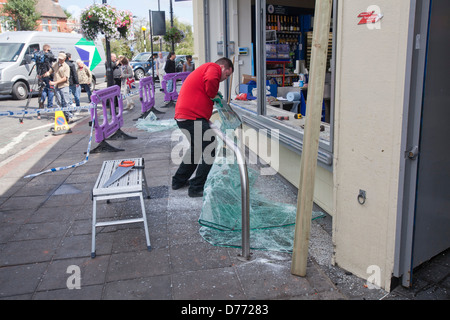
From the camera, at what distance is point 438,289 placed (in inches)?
118

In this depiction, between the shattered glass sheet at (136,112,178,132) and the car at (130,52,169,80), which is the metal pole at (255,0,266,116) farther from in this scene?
the car at (130,52,169,80)

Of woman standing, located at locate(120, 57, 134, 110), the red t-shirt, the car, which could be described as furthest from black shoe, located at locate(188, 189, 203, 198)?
the car

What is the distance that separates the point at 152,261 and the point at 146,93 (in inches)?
334

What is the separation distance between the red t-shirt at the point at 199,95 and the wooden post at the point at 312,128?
2.16 m

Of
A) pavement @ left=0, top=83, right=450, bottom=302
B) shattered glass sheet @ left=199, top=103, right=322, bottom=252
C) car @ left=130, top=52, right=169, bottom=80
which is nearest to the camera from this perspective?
pavement @ left=0, top=83, right=450, bottom=302

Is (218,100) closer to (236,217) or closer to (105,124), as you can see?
(236,217)

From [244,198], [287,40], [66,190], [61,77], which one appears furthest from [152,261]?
[61,77]

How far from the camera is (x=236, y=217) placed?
4.15 meters

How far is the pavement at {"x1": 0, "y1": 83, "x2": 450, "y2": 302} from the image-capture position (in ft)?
9.80

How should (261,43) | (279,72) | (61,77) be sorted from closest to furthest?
1. (261,43)
2. (279,72)
3. (61,77)

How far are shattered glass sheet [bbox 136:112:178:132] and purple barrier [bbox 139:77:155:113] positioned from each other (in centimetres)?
41

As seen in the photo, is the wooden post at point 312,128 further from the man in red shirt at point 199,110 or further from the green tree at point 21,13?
the green tree at point 21,13
